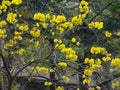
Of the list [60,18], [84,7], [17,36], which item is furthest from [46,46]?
[60,18]

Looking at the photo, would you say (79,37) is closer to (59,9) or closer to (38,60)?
(59,9)

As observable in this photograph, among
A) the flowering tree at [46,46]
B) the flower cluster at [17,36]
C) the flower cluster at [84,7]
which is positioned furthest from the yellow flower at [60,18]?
the flower cluster at [17,36]

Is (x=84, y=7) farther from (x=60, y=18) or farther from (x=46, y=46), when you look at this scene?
(x=46, y=46)

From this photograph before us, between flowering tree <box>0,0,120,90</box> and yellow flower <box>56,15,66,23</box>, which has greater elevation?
yellow flower <box>56,15,66,23</box>

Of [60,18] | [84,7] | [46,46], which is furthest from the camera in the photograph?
[46,46]

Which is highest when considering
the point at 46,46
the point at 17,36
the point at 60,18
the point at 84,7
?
the point at 84,7

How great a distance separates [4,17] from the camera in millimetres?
7695

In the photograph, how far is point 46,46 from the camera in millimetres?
7105

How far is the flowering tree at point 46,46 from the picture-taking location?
5.64 metres

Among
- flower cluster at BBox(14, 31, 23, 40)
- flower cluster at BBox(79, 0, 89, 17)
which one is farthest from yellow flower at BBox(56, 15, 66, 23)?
flower cluster at BBox(14, 31, 23, 40)

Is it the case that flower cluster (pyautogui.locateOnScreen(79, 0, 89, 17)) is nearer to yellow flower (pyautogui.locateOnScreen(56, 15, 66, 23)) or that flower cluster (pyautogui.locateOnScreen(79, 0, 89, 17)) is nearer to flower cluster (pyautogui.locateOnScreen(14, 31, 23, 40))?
yellow flower (pyautogui.locateOnScreen(56, 15, 66, 23))

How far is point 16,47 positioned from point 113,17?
395cm

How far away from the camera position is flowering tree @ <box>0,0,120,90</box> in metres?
5.64

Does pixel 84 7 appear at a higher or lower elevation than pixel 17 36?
higher
